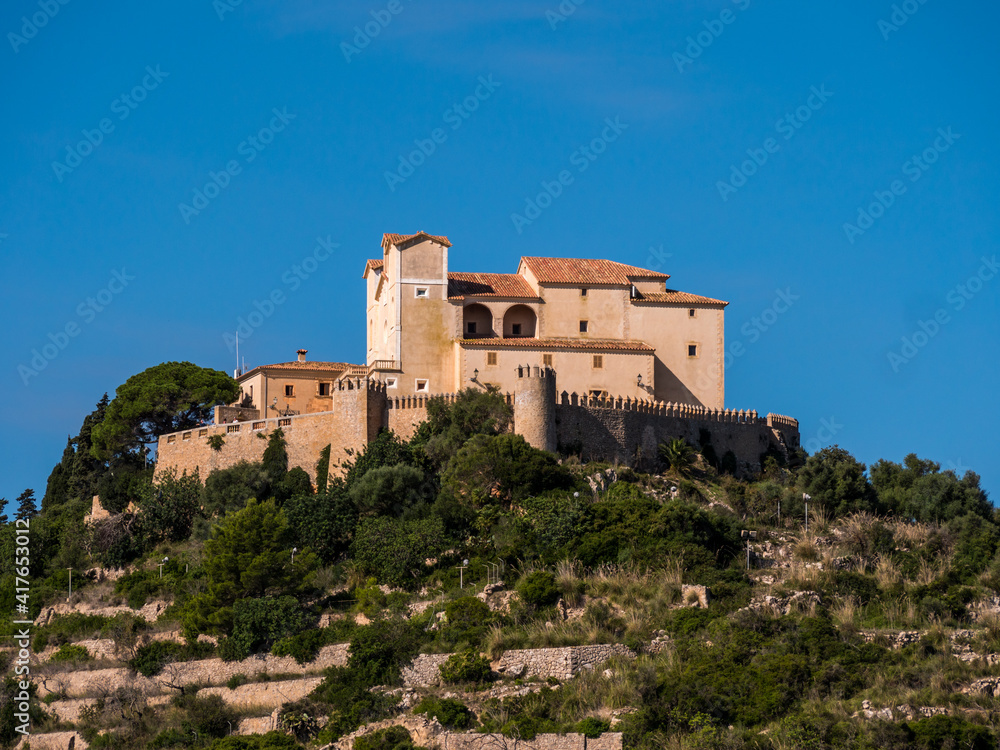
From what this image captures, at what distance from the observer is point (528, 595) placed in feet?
137

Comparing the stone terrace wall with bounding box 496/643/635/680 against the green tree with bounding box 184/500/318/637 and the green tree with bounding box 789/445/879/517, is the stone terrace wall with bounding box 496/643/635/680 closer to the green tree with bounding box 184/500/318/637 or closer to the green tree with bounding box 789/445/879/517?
the green tree with bounding box 184/500/318/637

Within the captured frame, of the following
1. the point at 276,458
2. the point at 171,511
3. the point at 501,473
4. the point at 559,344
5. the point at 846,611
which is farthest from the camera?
the point at 559,344

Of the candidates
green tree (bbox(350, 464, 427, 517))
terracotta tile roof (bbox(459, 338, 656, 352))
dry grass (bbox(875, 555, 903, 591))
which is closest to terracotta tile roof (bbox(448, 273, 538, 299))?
terracotta tile roof (bbox(459, 338, 656, 352))

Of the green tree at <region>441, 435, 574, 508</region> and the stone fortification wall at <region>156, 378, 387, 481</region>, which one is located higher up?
the stone fortification wall at <region>156, 378, 387, 481</region>

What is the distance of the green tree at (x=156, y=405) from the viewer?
61.8 meters

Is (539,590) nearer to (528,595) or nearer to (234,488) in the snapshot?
(528,595)

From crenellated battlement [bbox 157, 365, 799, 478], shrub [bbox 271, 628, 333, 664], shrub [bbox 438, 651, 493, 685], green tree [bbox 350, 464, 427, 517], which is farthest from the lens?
crenellated battlement [bbox 157, 365, 799, 478]

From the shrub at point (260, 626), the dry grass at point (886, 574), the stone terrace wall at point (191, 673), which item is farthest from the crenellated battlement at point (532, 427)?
the dry grass at point (886, 574)

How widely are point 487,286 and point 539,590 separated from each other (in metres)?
21.3

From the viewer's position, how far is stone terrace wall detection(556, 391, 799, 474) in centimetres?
5262

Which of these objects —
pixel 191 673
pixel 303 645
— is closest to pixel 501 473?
pixel 303 645

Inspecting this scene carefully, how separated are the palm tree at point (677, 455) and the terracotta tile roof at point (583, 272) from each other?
365 inches

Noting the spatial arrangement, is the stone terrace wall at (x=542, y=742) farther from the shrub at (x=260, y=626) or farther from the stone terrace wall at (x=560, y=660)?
the shrub at (x=260, y=626)

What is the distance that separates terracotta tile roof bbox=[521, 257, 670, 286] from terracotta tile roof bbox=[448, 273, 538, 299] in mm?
781
